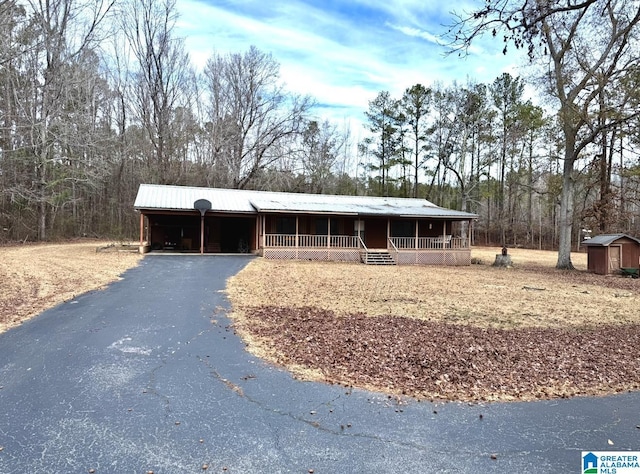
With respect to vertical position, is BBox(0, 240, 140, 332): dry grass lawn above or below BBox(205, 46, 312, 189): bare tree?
below

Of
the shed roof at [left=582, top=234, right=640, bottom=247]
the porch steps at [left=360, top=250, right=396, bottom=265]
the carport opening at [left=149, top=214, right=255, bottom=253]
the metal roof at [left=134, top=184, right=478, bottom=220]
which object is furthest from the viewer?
the carport opening at [left=149, top=214, right=255, bottom=253]

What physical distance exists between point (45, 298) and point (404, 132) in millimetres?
35139

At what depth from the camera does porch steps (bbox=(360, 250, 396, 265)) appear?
20134 mm

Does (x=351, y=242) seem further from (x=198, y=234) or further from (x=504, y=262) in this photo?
(x=198, y=234)

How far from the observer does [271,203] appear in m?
22.2

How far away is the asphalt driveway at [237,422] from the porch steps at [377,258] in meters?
15.0

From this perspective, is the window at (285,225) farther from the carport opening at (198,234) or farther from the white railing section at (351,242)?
the carport opening at (198,234)

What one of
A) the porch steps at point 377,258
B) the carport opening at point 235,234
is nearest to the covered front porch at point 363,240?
the porch steps at point 377,258

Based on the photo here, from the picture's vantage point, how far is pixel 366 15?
7762mm

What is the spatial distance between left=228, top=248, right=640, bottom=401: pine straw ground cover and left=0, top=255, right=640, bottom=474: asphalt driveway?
433 mm

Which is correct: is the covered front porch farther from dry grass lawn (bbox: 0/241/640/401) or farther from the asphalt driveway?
the asphalt driveway

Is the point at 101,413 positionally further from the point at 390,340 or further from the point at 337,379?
the point at 390,340

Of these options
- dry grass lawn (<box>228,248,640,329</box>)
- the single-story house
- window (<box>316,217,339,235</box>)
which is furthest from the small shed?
window (<box>316,217,339,235</box>)
